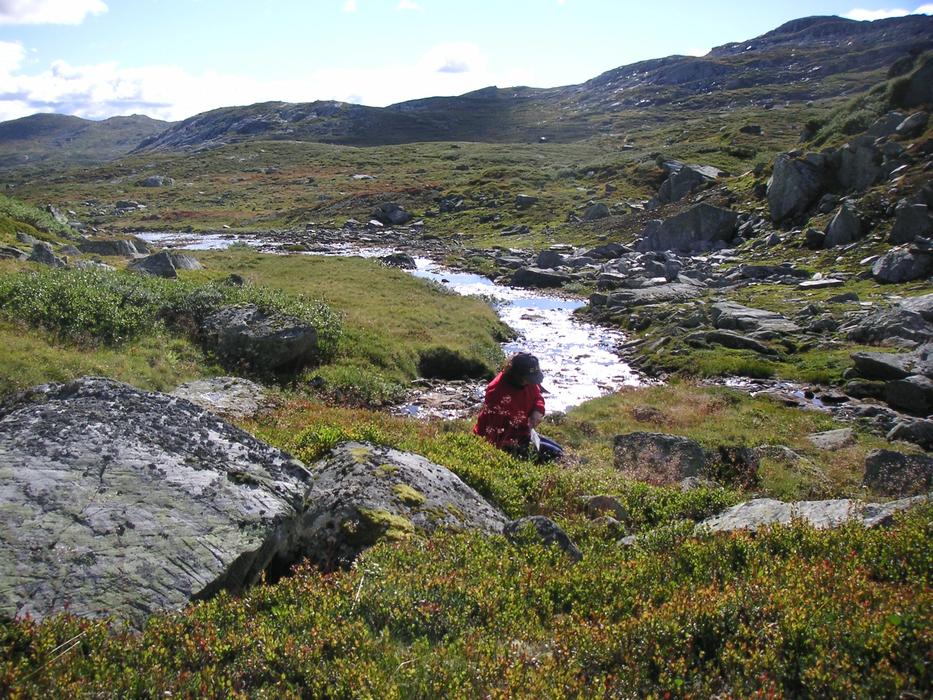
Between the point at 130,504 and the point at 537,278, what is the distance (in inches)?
1990

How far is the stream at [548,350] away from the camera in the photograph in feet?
82.4

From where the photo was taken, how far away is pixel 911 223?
41625 millimetres

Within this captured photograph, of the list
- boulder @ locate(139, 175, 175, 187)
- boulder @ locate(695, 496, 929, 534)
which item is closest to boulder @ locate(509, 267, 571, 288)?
boulder @ locate(695, 496, 929, 534)

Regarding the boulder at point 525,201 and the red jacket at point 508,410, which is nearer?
the red jacket at point 508,410

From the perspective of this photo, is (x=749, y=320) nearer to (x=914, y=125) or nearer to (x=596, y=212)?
(x=914, y=125)

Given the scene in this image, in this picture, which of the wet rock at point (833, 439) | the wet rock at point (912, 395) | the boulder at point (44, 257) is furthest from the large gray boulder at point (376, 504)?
the boulder at point (44, 257)

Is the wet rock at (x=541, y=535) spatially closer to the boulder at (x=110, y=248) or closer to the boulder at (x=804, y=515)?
the boulder at (x=804, y=515)

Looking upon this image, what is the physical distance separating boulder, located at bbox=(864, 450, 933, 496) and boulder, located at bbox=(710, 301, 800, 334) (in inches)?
688

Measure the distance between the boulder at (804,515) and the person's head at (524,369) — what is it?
439 centimetres

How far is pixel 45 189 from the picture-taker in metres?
164

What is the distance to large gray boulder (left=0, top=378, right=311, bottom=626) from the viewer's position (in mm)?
5742

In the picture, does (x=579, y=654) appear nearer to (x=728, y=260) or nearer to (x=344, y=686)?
(x=344, y=686)

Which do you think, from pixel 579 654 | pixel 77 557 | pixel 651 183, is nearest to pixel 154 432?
pixel 77 557

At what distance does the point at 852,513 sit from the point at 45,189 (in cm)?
19666
